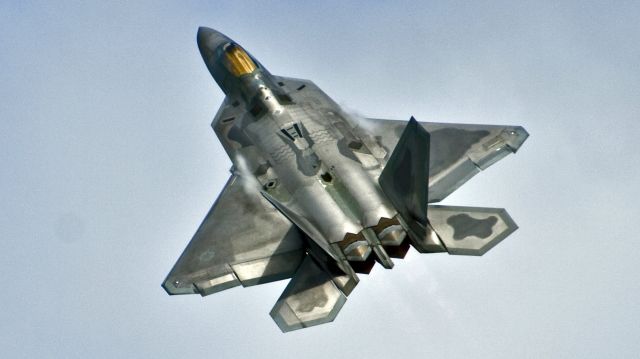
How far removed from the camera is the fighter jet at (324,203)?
89.0 feet

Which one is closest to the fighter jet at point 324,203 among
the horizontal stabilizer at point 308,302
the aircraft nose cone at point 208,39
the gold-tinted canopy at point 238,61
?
the horizontal stabilizer at point 308,302

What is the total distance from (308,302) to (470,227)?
548cm

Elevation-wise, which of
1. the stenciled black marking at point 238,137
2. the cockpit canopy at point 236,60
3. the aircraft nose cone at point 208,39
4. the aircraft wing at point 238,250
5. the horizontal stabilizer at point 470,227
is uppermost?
the horizontal stabilizer at point 470,227

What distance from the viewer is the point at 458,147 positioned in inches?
1217

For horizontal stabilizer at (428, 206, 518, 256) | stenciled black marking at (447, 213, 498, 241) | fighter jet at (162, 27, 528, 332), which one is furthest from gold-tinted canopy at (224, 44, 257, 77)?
stenciled black marking at (447, 213, 498, 241)

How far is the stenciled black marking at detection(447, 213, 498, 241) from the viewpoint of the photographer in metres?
27.7

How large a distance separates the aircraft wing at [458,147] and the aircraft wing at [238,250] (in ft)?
15.7

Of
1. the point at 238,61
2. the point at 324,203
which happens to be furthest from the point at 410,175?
the point at 238,61

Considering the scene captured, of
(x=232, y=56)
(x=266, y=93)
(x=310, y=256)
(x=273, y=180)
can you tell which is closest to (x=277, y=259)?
(x=310, y=256)

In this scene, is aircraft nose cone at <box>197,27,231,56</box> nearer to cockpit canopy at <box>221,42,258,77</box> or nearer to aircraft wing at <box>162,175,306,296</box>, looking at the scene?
cockpit canopy at <box>221,42,258,77</box>

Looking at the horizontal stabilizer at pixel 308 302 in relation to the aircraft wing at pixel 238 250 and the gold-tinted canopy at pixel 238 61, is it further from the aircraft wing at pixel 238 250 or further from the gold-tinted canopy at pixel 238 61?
the gold-tinted canopy at pixel 238 61

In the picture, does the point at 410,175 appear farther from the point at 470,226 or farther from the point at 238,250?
the point at 238,250

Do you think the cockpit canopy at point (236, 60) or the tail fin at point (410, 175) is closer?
the tail fin at point (410, 175)

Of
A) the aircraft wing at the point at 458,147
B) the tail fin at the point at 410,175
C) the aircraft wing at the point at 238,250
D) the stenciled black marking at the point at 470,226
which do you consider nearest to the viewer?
the tail fin at the point at 410,175
